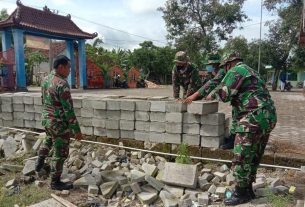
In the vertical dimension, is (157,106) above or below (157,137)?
above

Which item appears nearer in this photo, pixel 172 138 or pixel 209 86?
pixel 209 86

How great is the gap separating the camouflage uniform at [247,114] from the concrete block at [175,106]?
5.49ft

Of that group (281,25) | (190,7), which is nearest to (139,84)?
(190,7)

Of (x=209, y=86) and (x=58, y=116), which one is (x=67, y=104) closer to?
(x=58, y=116)

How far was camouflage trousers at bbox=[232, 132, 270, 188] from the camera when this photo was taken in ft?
12.0

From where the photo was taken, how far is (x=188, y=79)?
6246 millimetres

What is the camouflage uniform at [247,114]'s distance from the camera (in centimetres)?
364

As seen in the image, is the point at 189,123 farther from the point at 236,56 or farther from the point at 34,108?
the point at 34,108

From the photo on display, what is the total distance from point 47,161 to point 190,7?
24.3 m

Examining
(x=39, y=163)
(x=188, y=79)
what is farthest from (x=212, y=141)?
(x=39, y=163)

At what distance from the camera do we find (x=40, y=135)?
6.85 meters

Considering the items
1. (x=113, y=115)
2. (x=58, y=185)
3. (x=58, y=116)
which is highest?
(x=58, y=116)

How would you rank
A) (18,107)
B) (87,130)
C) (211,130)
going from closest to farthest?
(211,130)
(87,130)
(18,107)

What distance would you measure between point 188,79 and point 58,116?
8.78 ft
